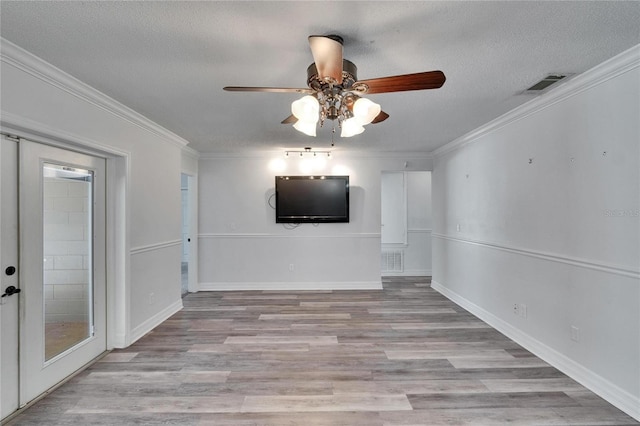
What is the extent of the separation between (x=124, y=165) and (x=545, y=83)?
3.87 m

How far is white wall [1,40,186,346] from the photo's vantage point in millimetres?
2051

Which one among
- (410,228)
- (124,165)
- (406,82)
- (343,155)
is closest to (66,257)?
(124,165)

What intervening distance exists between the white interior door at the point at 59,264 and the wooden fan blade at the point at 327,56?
84.8 inches

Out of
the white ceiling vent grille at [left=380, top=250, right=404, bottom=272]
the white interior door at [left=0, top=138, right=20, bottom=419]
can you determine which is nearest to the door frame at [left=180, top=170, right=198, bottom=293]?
the white interior door at [left=0, top=138, right=20, bottom=419]

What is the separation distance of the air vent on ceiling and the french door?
387cm

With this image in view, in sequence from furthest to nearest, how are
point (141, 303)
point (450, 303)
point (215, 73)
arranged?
point (450, 303), point (141, 303), point (215, 73)

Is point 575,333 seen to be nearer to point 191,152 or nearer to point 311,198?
point 311,198

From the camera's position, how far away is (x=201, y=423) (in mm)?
1977

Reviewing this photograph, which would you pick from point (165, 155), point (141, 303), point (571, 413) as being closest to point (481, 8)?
point (571, 413)

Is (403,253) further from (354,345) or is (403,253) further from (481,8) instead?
(481,8)

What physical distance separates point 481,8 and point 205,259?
Result: 5.05 m

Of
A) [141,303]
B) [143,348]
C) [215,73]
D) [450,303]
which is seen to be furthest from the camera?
[450,303]

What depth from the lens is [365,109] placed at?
5.92 feet

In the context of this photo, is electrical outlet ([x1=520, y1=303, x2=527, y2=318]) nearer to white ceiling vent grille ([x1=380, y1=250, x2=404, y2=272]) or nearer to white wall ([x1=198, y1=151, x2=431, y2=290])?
white wall ([x1=198, y1=151, x2=431, y2=290])
